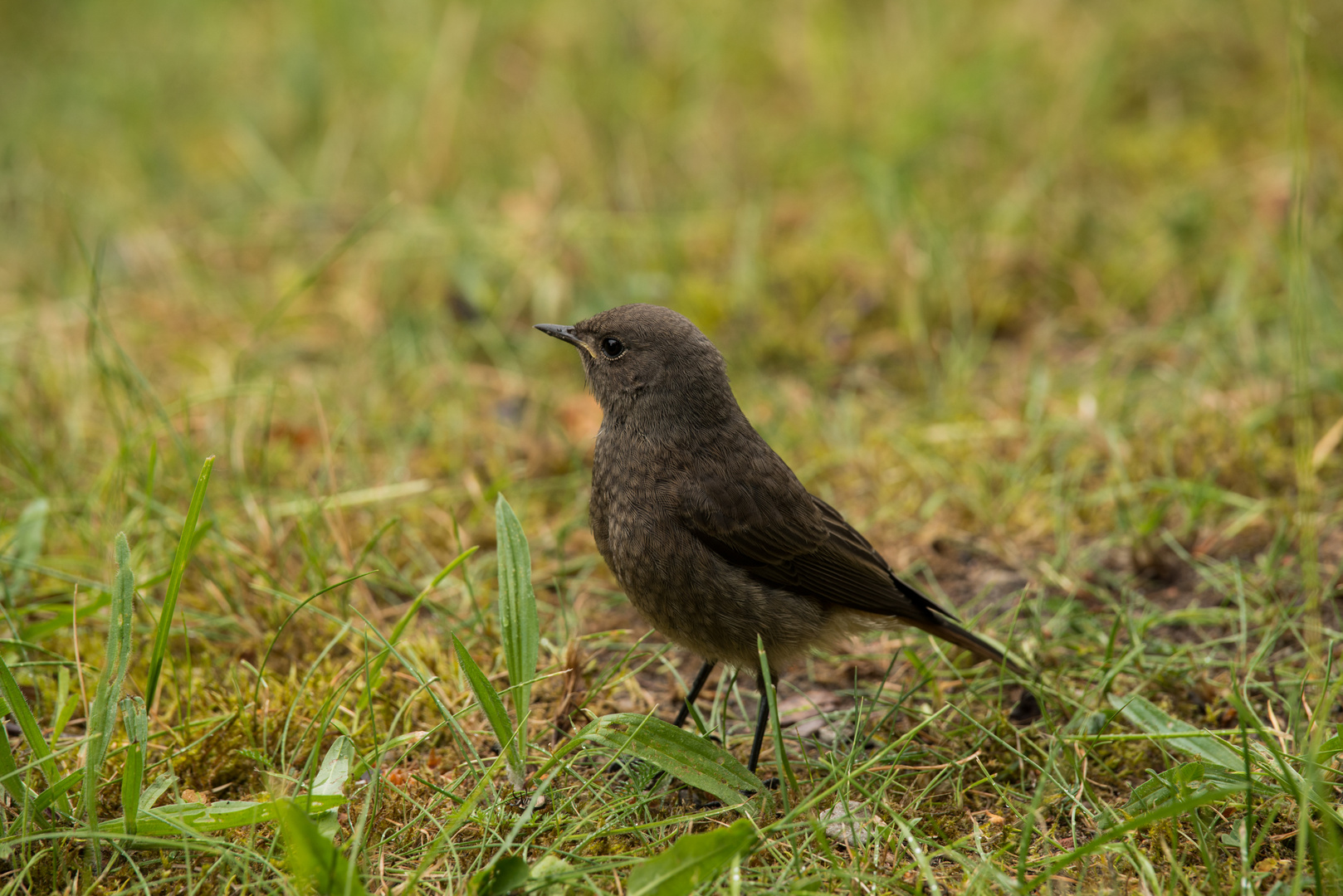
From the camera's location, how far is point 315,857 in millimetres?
2398

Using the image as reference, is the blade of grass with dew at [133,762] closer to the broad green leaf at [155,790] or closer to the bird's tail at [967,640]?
the broad green leaf at [155,790]

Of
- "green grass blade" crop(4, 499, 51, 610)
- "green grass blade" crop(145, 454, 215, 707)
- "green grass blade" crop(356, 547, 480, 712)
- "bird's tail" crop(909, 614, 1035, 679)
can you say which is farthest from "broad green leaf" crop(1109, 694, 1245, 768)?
"green grass blade" crop(4, 499, 51, 610)

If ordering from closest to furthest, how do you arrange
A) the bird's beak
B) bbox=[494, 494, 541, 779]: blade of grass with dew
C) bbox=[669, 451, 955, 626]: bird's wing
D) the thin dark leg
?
bbox=[494, 494, 541, 779]: blade of grass with dew < the thin dark leg < bbox=[669, 451, 955, 626]: bird's wing < the bird's beak

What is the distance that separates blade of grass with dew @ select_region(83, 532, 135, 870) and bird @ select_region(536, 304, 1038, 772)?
1.38 metres

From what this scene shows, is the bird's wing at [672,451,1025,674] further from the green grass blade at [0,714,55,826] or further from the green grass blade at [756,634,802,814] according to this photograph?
the green grass blade at [0,714,55,826]

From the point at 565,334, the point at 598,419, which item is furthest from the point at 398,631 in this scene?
the point at 598,419

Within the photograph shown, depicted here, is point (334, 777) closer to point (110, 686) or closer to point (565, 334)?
point (110, 686)

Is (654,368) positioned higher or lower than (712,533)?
higher

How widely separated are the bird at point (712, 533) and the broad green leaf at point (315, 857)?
1086 mm

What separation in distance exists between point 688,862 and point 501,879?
0.44 m

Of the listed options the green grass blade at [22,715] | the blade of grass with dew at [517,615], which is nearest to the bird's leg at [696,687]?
the blade of grass with dew at [517,615]

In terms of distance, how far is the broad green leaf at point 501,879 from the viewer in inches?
100

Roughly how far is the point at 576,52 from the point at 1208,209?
14.8ft

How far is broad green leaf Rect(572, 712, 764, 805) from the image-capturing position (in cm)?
296
